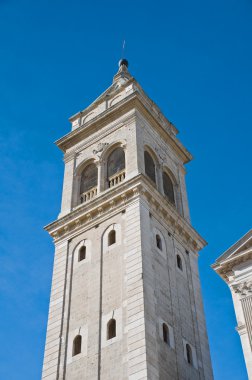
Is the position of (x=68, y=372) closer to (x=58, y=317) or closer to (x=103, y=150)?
(x=58, y=317)

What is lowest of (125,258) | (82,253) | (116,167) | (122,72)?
(125,258)

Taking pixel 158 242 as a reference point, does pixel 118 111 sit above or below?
above

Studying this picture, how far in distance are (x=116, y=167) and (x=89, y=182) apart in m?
2.61

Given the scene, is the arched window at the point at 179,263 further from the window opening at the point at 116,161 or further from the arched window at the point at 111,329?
the arched window at the point at 111,329

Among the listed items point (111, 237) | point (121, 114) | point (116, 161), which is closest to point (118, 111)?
point (121, 114)

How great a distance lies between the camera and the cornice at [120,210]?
39312 mm

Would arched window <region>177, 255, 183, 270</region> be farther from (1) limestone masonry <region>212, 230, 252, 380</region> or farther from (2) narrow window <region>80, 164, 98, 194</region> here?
(1) limestone masonry <region>212, 230, 252, 380</region>

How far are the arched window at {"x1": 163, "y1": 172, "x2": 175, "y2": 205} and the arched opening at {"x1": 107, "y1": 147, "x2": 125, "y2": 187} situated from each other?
3.82 meters

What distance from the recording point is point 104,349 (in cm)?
3269

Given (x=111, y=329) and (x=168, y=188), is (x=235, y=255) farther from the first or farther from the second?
(x=168, y=188)

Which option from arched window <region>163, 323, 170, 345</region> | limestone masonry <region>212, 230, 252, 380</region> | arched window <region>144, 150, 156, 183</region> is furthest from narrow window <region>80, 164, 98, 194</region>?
limestone masonry <region>212, 230, 252, 380</region>

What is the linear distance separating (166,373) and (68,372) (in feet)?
17.5

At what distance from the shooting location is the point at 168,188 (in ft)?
150

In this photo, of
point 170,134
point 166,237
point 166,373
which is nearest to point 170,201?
point 166,237
